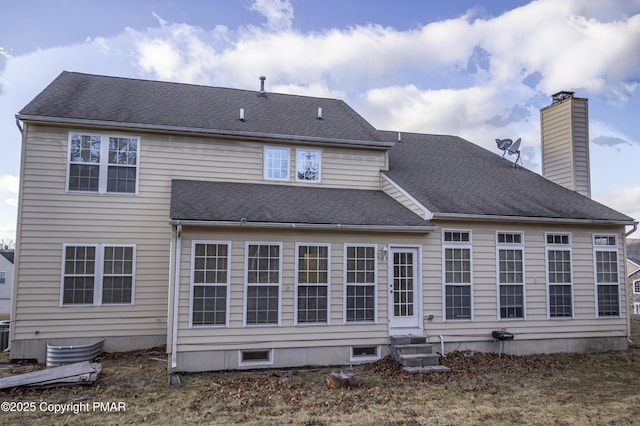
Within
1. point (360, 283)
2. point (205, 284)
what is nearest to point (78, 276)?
point (205, 284)

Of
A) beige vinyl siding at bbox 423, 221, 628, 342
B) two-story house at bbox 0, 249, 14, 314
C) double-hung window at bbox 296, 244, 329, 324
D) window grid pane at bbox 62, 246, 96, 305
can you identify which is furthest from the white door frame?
two-story house at bbox 0, 249, 14, 314

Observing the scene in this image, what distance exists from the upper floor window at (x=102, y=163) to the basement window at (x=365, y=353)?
646 centimetres

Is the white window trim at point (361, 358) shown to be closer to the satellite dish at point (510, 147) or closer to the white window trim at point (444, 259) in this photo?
the white window trim at point (444, 259)

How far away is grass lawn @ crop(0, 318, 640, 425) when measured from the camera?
595 centimetres

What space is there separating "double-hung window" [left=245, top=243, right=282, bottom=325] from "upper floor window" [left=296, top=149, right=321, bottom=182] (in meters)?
2.88

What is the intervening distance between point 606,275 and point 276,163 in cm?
919

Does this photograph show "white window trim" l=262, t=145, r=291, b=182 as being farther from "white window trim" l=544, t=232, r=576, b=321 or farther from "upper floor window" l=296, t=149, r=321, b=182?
"white window trim" l=544, t=232, r=576, b=321

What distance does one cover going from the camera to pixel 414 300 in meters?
9.78

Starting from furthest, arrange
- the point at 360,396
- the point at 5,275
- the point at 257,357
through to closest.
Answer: the point at 5,275 < the point at 257,357 < the point at 360,396

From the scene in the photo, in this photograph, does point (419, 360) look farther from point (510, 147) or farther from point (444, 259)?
point (510, 147)

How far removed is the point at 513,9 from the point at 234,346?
13.1 meters

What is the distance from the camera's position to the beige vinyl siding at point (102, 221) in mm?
9648

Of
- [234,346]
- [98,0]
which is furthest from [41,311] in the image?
[98,0]

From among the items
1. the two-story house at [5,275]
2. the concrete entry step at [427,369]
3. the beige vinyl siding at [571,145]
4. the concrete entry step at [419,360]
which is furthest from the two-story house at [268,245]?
the two-story house at [5,275]
